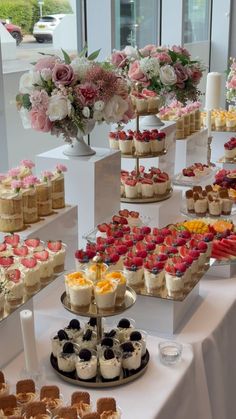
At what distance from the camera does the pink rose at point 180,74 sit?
3.33m

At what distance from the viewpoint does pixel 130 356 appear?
1.82 m

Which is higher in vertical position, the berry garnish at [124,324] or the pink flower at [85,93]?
the pink flower at [85,93]

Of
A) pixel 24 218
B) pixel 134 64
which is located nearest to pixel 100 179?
pixel 24 218

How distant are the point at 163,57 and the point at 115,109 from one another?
868 millimetres

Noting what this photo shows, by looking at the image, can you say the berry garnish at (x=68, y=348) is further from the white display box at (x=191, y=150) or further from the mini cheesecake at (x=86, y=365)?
the white display box at (x=191, y=150)

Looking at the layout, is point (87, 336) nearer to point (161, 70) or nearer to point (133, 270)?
point (133, 270)

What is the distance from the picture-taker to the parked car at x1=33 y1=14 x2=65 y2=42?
387 centimetres

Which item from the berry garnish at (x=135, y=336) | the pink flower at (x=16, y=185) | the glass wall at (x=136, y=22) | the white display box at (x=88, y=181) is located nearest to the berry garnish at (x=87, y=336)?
the berry garnish at (x=135, y=336)

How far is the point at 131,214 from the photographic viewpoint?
280cm

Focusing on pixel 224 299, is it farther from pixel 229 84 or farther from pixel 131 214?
pixel 229 84

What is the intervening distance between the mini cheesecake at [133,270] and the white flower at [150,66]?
1.41 meters

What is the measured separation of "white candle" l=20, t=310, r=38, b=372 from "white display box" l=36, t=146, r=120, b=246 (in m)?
0.98

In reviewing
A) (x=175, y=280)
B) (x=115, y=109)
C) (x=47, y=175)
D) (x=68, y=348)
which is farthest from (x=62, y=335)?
(x=115, y=109)

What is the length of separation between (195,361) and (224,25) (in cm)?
647
